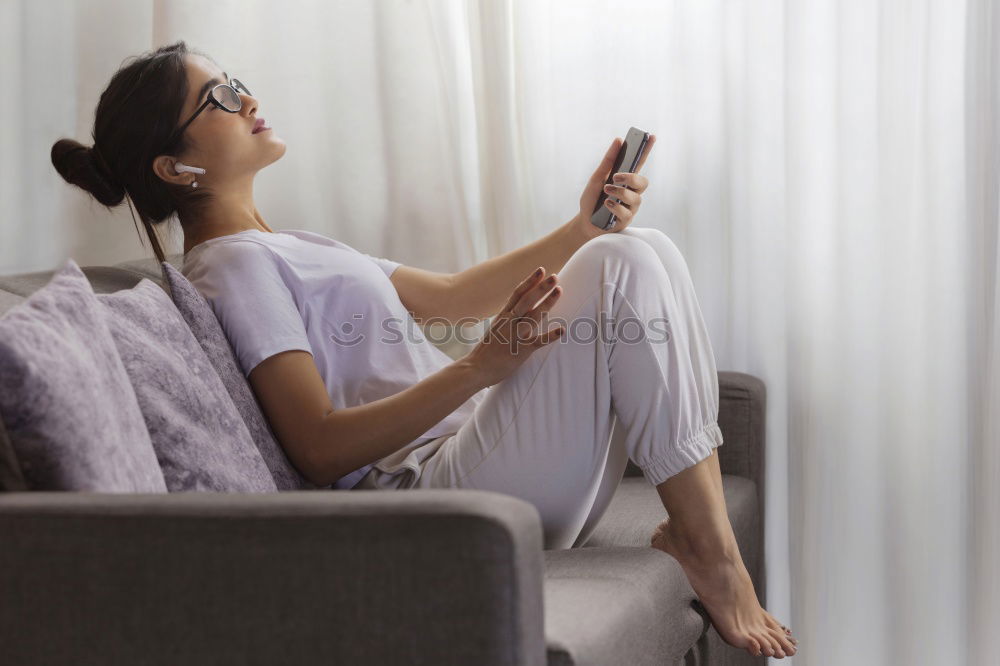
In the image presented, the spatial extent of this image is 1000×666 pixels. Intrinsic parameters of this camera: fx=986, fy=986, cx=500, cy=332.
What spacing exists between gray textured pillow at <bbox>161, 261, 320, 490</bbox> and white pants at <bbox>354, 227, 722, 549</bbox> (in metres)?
0.17

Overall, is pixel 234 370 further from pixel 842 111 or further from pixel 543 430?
pixel 842 111

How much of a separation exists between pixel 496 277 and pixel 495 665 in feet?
3.75

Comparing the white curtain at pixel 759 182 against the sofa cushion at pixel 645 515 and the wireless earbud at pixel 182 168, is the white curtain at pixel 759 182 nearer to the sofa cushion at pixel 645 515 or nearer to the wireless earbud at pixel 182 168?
the sofa cushion at pixel 645 515

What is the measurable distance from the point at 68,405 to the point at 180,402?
0.22 metres

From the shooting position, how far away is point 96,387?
0.94 metres

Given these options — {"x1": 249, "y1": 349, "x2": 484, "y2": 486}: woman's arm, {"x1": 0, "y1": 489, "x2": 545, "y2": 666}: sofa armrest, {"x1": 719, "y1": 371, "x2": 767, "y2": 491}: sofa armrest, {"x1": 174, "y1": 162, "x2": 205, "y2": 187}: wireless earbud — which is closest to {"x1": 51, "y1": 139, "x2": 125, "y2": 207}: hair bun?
{"x1": 174, "y1": 162, "x2": 205, "y2": 187}: wireless earbud

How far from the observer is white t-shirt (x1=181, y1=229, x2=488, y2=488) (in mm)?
1348

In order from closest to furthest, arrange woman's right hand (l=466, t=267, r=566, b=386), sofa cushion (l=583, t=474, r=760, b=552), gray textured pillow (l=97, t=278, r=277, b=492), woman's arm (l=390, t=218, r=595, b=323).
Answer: gray textured pillow (l=97, t=278, r=277, b=492) → woman's right hand (l=466, t=267, r=566, b=386) → sofa cushion (l=583, t=474, r=760, b=552) → woman's arm (l=390, t=218, r=595, b=323)

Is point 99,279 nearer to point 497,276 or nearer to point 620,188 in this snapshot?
point 497,276

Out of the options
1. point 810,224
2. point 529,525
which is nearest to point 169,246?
point 810,224

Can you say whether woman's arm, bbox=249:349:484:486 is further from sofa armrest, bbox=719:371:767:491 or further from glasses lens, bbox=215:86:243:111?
sofa armrest, bbox=719:371:767:491

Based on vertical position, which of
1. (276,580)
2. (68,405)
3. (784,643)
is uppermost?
(68,405)

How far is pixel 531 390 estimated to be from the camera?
4.25 ft

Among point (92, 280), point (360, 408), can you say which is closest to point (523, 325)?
point (360, 408)
